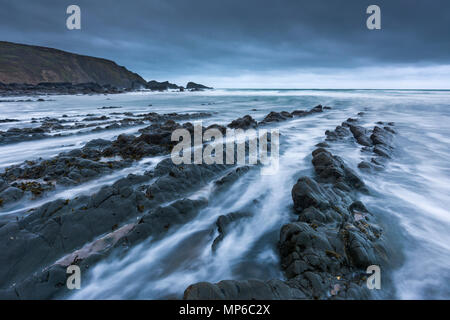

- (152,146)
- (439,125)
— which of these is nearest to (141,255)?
(152,146)

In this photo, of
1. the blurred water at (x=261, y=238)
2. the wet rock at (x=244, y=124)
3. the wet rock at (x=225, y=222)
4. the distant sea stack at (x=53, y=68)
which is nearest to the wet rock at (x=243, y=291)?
the blurred water at (x=261, y=238)

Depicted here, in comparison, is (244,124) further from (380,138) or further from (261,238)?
(261,238)

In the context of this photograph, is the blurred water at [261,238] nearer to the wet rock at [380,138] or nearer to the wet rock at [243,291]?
the wet rock at [243,291]

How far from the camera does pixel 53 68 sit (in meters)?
87.1

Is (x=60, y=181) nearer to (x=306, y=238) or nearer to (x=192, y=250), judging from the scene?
(x=192, y=250)

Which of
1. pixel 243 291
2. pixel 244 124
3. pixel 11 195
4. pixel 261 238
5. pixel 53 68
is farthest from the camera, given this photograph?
pixel 53 68

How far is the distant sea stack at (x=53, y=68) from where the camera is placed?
74725 mm

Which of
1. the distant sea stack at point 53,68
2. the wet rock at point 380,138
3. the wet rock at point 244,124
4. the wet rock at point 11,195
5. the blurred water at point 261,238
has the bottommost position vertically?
the blurred water at point 261,238

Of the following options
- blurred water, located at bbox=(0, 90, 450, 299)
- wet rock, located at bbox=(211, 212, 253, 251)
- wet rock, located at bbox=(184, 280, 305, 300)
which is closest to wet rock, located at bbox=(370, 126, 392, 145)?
blurred water, located at bbox=(0, 90, 450, 299)

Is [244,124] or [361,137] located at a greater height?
[244,124]

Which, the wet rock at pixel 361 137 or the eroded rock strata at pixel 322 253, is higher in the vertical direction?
the wet rock at pixel 361 137

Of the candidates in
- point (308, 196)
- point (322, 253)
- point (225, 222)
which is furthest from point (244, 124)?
point (322, 253)

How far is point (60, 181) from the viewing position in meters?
5.95

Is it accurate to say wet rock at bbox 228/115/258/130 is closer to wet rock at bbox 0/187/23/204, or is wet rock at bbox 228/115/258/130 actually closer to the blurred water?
the blurred water
